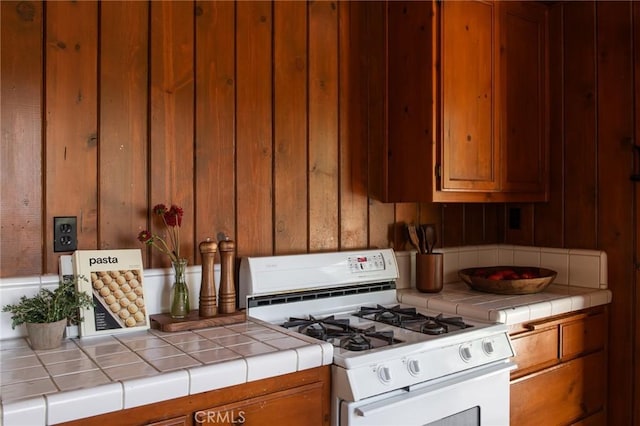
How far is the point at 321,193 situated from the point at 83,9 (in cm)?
107

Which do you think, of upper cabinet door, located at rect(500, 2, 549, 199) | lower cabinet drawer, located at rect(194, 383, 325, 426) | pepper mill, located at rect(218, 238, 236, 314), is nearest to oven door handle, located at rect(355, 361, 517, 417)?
lower cabinet drawer, located at rect(194, 383, 325, 426)

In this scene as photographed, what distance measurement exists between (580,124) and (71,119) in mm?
2176

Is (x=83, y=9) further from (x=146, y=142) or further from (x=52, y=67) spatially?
(x=146, y=142)

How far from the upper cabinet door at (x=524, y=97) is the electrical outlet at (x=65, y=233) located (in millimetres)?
1757

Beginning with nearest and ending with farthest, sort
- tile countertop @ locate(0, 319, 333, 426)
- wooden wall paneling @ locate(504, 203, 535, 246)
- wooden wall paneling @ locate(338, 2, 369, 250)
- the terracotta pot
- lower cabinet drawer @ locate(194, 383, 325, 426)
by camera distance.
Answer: tile countertop @ locate(0, 319, 333, 426)
lower cabinet drawer @ locate(194, 383, 325, 426)
the terracotta pot
wooden wall paneling @ locate(338, 2, 369, 250)
wooden wall paneling @ locate(504, 203, 535, 246)

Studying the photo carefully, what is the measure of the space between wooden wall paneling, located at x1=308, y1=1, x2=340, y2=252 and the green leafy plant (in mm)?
916

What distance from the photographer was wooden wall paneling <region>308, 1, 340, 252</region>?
213 cm

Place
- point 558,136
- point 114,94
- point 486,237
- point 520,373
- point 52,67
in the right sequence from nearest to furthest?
point 52,67
point 114,94
point 520,373
point 558,136
point 486,237

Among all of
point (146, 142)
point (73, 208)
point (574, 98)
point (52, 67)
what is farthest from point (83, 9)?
point (574, 98)

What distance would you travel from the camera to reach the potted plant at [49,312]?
1388 millimetres

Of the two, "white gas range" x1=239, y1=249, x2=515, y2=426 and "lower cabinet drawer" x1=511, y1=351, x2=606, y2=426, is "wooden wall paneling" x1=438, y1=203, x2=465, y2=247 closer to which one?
"white gas range" x1=239, y1=249, x2=515, y2=426

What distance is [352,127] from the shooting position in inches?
88.9

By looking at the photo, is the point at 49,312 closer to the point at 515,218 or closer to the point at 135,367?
the point at 135,367

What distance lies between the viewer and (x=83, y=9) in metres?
1.62
